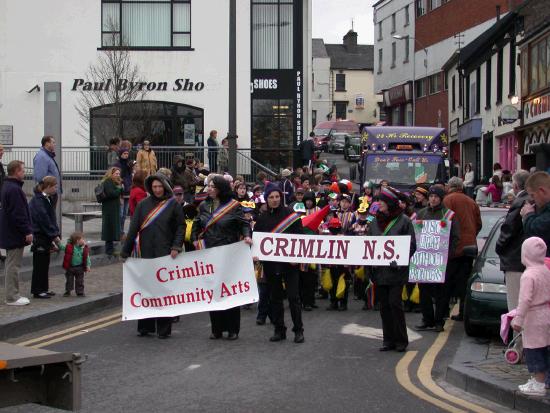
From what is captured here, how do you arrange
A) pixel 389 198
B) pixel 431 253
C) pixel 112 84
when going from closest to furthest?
pixel 389 198
pixel 431 253
pixel 112 84

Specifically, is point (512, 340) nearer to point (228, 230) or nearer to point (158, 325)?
point (228, 230)

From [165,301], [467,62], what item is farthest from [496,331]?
[467,62]

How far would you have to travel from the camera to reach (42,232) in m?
13.2

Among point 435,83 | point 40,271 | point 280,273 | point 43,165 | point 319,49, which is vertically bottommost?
point 40,271

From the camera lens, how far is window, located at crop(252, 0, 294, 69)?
3431 centimetres

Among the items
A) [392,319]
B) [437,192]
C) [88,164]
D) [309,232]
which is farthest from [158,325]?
[88,164]

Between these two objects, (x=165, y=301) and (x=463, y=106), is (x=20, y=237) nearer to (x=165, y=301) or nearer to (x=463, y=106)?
(x=165, y=301)

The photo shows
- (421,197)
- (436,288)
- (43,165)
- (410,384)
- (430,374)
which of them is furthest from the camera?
(43,165)

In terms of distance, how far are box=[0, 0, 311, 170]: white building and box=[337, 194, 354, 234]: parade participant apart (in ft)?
59.4

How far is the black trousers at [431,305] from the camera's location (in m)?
12.3

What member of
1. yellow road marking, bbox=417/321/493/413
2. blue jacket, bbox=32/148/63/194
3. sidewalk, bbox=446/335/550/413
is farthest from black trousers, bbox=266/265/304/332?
blue jacket, bbox=32/148/63/194

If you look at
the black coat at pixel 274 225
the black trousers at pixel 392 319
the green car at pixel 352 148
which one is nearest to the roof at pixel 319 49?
the green car at pixel 352 148

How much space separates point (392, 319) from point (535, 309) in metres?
2.86

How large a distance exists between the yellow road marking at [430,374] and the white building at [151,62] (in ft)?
72.9
